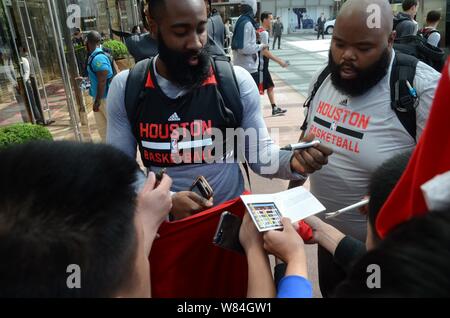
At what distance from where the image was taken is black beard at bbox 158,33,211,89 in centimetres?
161

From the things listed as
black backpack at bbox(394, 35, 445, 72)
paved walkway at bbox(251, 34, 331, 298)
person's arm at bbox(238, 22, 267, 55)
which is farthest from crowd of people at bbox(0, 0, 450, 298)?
person's arm at bbox(238, 22, 267, 55)

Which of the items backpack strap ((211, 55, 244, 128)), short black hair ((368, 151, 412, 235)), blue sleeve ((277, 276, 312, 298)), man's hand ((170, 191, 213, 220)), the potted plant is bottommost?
the potted plant

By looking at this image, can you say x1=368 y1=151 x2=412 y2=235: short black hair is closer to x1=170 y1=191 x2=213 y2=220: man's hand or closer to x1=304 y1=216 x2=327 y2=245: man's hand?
x1=304 y1=216 x2=327 y2=245: man's hand

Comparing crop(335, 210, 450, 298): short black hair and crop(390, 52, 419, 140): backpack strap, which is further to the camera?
crop(390, 52, 419, 140): backpack strap

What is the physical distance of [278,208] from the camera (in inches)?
48.2

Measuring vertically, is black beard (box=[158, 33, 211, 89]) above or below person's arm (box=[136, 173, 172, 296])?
above

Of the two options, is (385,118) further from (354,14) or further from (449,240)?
(449,240)

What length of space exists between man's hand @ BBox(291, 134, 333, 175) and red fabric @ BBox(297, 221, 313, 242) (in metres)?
0.24

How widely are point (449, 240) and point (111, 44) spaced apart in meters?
8.25

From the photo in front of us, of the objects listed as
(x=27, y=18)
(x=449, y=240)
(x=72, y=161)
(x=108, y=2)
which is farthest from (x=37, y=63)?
(x=449, y=240)

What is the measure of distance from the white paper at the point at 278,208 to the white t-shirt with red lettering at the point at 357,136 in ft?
1.71

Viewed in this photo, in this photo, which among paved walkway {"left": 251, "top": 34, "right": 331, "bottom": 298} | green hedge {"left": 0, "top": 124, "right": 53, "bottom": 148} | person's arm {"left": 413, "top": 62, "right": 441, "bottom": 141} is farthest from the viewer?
green hedge {"left": 0, "top": 124, "right": 53, "bottom": 148}

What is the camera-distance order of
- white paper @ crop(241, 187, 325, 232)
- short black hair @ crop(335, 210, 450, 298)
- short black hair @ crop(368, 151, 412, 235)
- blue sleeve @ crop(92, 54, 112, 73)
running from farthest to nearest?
blue sleeve @ crop(92, 54, 112, 73) < white paper @ crop(241, 187, 325, 232) < short black hair @ crop(368, 151, 412, 235) < short black hair @ crop(335, 210, 450, 298)

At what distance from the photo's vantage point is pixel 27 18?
19.4 feet
